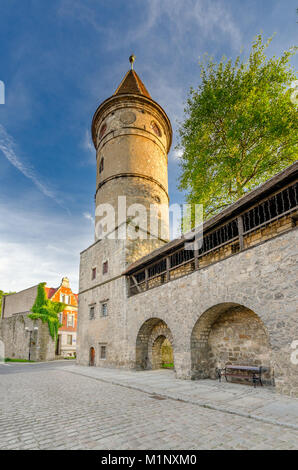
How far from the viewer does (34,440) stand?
12.8 ft

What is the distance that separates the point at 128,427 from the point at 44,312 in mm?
25239

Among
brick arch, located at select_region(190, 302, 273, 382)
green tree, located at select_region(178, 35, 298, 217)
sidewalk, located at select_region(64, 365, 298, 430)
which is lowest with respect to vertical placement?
sidewalk, located at select_region(64, 365, 298, 430)

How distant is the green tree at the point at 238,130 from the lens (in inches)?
540

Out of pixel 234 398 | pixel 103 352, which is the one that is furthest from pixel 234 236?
pixel 103 352

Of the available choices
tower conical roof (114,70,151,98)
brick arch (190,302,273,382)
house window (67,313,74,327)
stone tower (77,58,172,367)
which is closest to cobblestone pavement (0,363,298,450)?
brick arch (190,302,273,382)

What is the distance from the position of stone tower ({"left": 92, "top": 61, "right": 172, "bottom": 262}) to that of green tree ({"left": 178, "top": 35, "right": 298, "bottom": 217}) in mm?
3494

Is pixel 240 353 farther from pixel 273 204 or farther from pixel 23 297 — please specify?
pixel 23 297

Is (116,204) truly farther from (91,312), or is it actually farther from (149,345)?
(149,345)

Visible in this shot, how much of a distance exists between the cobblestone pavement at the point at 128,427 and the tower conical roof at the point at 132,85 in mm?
21121

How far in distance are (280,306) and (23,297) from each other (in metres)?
29.8

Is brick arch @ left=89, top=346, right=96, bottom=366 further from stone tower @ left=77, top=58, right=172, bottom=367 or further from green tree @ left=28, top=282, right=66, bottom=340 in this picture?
green tree @ left=28, top=282, right=66, bottom=340

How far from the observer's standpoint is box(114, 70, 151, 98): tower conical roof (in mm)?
22034

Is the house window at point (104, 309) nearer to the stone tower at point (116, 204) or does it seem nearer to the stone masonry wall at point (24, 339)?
the stone tower at point (116, 204)
